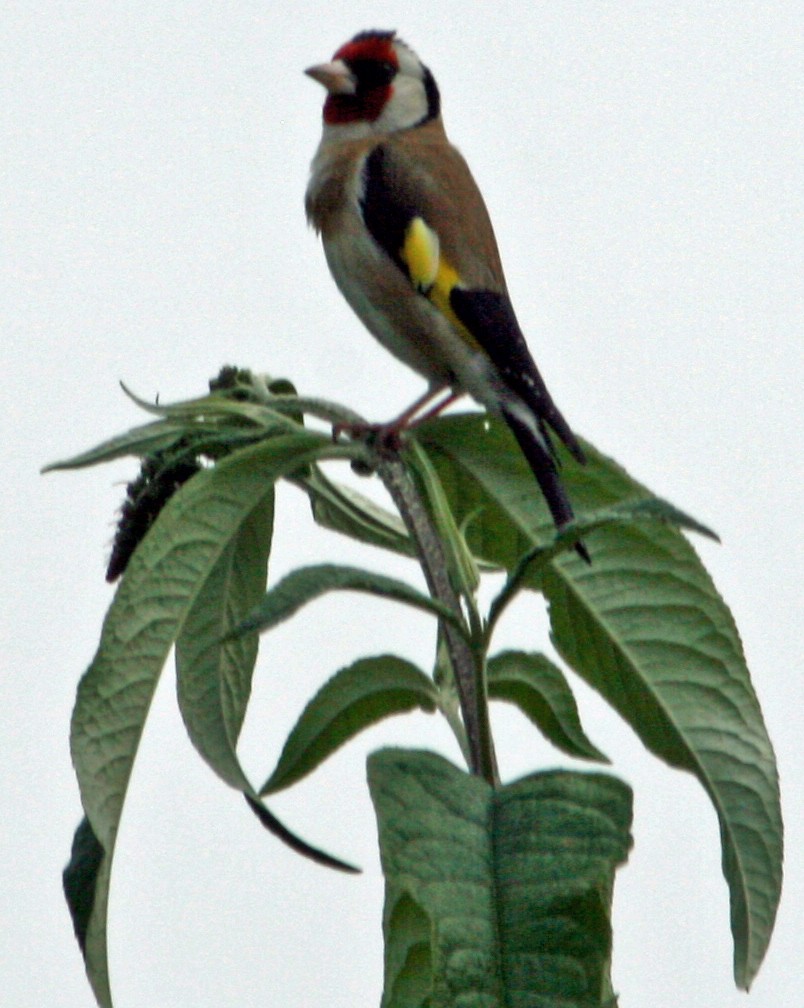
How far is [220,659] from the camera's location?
142cm

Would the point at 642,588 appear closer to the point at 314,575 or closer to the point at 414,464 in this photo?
the point at 414,464

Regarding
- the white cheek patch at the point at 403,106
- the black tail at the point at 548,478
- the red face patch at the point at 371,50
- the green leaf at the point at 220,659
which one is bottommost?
the green leaf at the point at 220,659

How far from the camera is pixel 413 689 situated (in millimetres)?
1323

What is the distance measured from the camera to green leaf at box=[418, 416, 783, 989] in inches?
50.8

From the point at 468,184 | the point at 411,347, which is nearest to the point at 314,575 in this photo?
the point at 411,347

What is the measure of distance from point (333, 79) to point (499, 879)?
2133 mm

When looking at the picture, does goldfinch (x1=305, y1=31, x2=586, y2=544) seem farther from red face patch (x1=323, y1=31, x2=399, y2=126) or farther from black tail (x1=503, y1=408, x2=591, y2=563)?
black tail (x1=503, y1=408, x2=591, y2=563)

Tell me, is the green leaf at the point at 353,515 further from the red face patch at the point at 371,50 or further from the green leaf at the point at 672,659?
the red face patch at the point at 371,50

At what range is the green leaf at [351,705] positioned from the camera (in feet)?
4.24

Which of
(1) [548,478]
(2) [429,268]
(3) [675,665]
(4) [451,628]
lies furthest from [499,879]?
(2) [429,268]

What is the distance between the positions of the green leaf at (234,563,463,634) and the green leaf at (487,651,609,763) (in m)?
0.18

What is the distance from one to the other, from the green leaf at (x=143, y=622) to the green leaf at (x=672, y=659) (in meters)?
0.22

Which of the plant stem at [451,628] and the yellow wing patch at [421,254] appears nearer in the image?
the plant stem at [451,628]

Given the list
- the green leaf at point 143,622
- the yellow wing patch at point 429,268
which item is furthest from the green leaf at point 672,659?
the yellow wing patch at point 429,268
